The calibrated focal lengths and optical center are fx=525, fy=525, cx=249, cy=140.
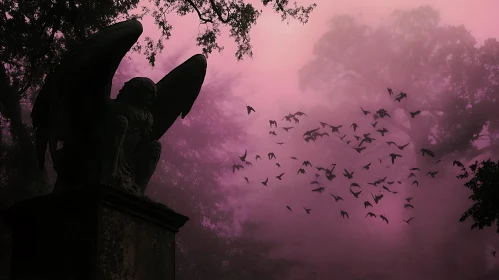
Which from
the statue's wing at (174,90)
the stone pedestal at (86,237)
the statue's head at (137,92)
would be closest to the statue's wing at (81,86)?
the statue's head at (137,92)

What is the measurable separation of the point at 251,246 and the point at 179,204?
755 centimetres

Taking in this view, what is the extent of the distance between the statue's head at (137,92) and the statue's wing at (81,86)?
26 cm

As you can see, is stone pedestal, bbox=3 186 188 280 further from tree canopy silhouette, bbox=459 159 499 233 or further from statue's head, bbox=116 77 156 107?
tree canopy silhouette, bbox=459 159 499 233

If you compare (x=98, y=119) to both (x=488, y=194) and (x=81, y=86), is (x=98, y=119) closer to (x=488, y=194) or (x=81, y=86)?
(x=81, y=86)

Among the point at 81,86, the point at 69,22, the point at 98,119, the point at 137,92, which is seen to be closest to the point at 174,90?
the point at 137,92

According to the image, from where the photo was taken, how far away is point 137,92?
490 cm

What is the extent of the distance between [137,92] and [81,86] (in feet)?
1.98

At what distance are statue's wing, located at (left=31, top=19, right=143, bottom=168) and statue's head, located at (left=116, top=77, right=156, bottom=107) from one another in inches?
10.3

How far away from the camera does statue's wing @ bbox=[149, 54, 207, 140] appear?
18.0 feet

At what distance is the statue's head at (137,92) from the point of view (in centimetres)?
490

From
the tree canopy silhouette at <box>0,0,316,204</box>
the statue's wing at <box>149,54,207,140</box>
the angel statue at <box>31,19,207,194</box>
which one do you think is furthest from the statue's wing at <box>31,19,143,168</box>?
the tree canopy silhouette at <box>0,0,316,204</box>

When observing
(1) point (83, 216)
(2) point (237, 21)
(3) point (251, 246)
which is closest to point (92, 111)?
(1) point (83, 216)

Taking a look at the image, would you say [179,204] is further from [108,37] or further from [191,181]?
[108,37]

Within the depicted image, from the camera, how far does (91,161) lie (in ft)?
15.0
